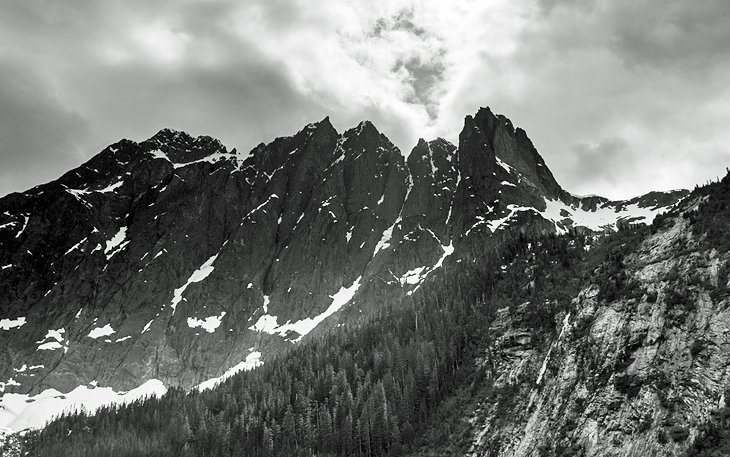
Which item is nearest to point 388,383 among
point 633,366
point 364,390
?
point 364,390

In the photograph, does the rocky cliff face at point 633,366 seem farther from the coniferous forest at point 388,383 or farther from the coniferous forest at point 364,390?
the coniferous forest at point 364,390

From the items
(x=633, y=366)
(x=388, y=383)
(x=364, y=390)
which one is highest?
(x=388, y=383)

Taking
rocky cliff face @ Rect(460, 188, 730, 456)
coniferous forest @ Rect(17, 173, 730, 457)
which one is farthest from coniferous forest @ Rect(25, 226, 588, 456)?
rocky cliff face @ Rect(460, 188, 730, 456)

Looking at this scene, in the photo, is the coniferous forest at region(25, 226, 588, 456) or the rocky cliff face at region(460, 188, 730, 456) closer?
the rocky cliff face at region(460, 188, 730, 456)

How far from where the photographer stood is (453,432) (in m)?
94.8

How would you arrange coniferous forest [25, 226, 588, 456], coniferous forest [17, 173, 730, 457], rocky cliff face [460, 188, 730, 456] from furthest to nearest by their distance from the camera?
coniferous forest [25, 226, 588, 456] → coniferous forest [17, 173, 730, 457] → rocky cliff face [460, 188, 730, 456]

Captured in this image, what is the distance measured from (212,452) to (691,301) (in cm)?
9433

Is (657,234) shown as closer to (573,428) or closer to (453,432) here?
(573,428)

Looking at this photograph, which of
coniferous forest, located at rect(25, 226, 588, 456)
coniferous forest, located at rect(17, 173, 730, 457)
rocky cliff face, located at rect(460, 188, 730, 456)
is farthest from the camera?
coniferous forest, located at rect(25, 226, 588, 456)

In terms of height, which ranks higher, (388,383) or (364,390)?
(388,383)

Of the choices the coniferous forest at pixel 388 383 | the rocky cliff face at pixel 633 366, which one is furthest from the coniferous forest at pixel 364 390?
the rocky cliff face at pixel 633 366

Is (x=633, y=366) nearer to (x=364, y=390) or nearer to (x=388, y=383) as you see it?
(x=388, y=383)

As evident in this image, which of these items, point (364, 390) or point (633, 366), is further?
point (364, 390)

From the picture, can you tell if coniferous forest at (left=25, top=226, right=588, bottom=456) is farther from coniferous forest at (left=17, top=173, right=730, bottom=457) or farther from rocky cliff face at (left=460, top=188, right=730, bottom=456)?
rocky cliff face at (left=460, top=188, right=730, bottom=456)
